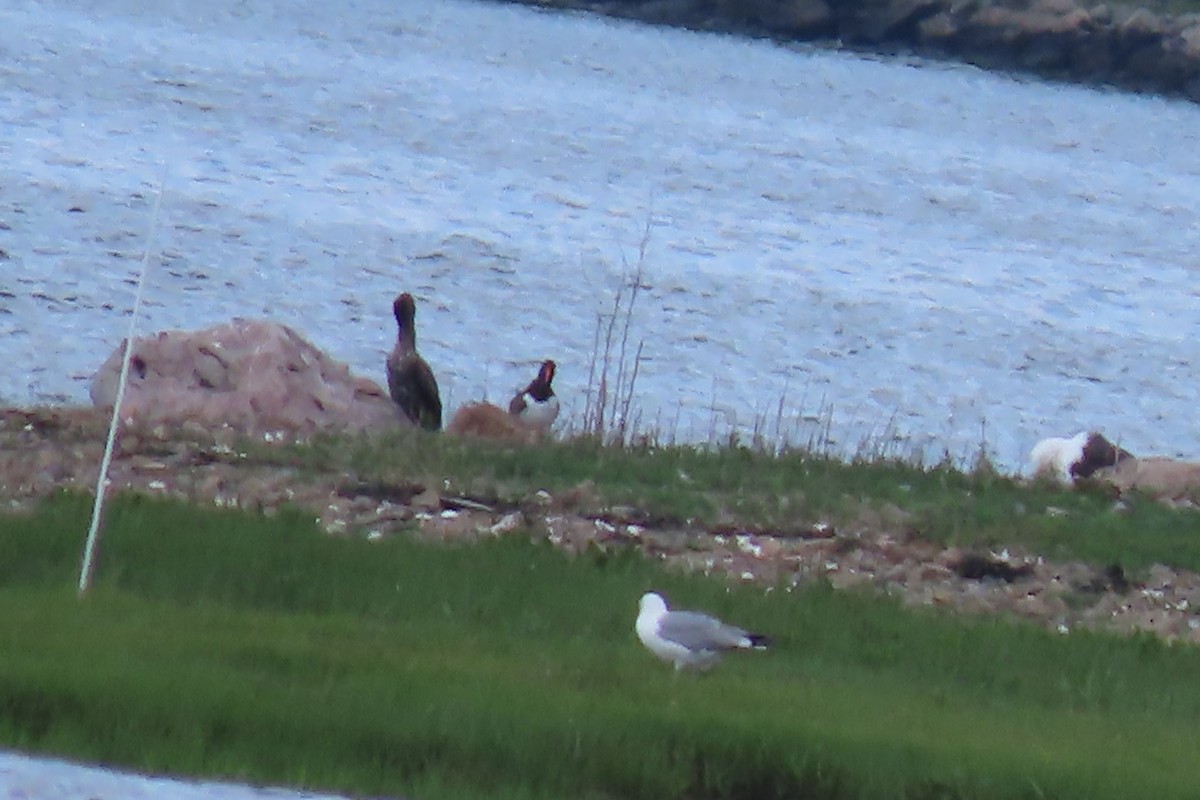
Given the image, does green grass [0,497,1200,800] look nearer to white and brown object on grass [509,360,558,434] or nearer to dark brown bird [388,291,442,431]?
white and brown object on grass [509,360,558,434]

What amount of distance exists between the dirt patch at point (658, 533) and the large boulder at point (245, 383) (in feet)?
8.38

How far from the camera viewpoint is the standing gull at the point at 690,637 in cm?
1002

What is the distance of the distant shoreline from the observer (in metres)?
80.5

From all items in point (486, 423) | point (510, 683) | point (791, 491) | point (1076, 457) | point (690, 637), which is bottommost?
point (486, 423)

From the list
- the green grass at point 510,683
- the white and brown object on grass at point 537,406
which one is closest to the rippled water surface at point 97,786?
the green grass at point 510,683

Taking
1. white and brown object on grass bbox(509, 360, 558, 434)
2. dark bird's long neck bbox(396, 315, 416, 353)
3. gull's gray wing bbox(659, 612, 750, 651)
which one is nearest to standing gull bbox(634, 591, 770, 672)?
gull's gray wing bbox(659, 612, 750, 651)

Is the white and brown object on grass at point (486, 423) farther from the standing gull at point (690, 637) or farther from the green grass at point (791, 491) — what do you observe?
the standing gull at point (690, 637)

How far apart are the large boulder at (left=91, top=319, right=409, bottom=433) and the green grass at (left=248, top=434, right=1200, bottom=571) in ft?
5.95

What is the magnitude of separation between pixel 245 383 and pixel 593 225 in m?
21.0

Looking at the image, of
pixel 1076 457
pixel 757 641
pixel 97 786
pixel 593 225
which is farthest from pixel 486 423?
pixel 593 225

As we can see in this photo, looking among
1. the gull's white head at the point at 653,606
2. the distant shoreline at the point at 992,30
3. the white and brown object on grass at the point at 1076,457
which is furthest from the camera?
the distant shoreline at the point at 992,30

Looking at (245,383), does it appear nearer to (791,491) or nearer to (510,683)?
(791,491)

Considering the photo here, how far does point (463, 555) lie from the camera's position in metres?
12.3

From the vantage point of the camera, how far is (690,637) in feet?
32.9
